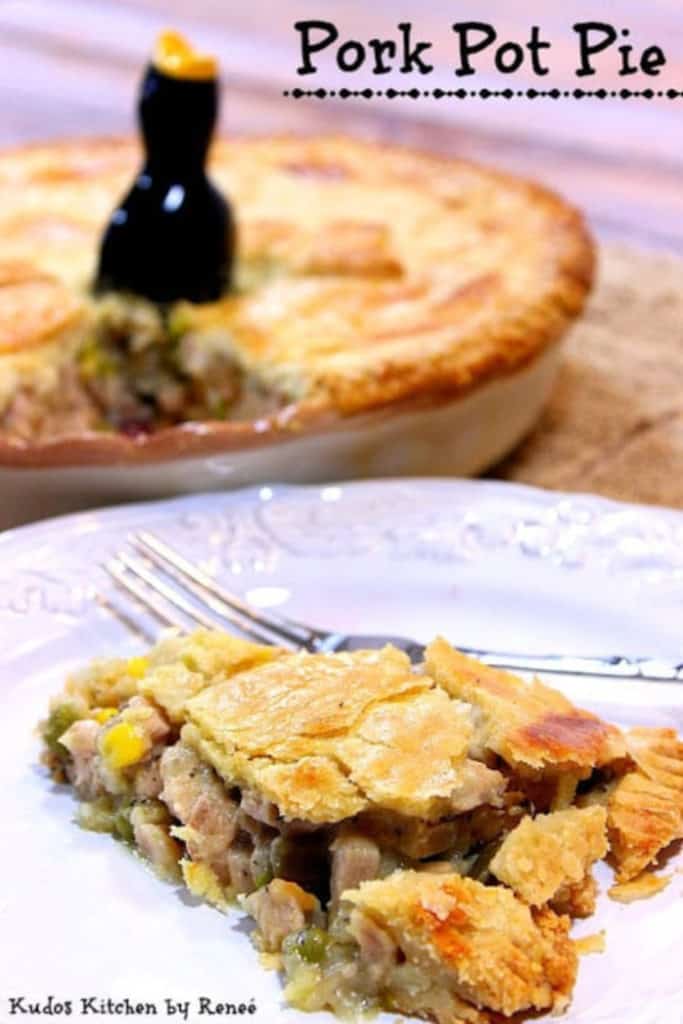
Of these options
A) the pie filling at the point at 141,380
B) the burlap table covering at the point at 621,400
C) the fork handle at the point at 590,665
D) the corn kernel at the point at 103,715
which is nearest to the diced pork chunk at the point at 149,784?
the corn kernel at the point at 103,715

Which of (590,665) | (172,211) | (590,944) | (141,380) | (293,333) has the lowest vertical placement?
(590,944)

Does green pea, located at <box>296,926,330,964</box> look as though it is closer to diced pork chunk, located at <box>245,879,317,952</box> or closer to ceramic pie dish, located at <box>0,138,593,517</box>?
diced pork chunk, located at <box>245,879,317,952</box>

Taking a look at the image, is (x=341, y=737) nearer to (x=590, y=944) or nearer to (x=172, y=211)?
(x=590, y=944)

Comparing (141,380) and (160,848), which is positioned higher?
(141,380)

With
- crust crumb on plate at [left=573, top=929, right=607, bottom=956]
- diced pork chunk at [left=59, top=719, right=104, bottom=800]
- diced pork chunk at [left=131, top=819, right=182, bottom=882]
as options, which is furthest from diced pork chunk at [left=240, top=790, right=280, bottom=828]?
crust crumb on plate at [left=573, top=929, right=607, bottom=956]

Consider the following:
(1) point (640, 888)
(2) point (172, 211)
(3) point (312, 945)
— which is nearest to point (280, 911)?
(3) point (312, 945)

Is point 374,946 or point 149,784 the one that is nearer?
point 374,946

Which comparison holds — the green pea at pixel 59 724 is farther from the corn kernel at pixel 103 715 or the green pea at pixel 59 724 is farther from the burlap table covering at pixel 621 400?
the burlap table covering at pixel 621 400

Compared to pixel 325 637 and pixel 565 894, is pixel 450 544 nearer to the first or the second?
pixel 325 637

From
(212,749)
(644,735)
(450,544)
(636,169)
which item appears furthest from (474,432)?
(636,169)
